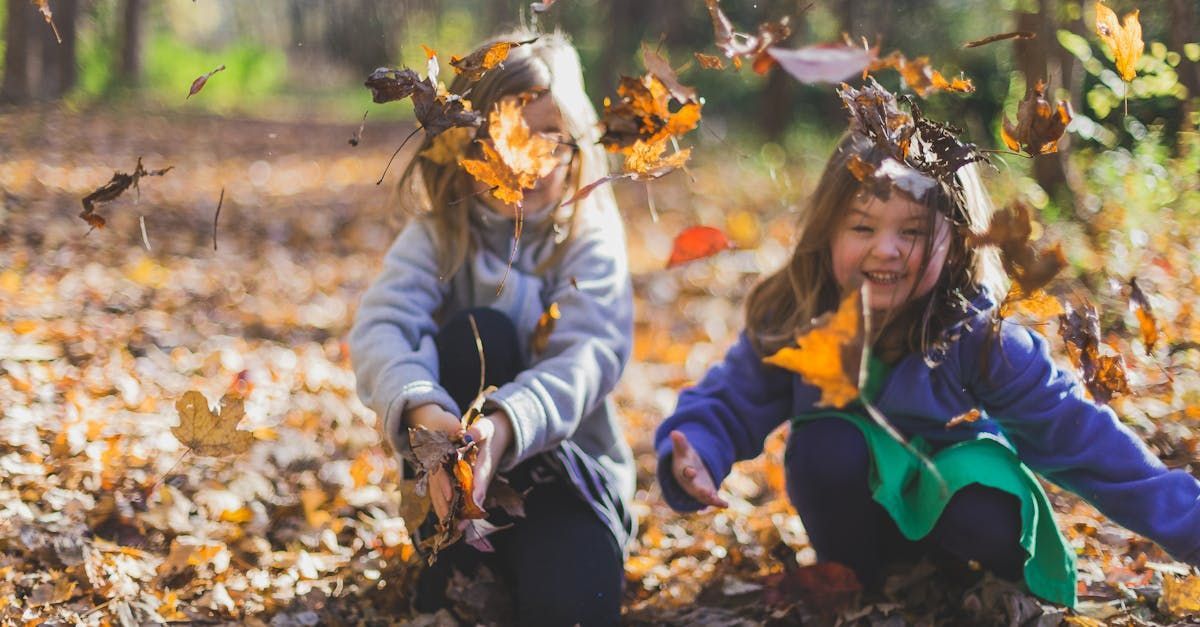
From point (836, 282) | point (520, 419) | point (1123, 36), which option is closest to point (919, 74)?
point (1123, 36)

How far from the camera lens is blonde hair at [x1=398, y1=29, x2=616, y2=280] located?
222cm

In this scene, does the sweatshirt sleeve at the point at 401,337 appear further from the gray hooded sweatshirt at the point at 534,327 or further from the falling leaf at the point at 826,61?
the falling leaf at the point at 826,61

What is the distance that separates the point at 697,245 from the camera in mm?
2301

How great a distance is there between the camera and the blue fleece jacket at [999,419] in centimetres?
187

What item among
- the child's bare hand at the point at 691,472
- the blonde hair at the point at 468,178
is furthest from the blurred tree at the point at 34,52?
the child's bare hand at the point at 691,472

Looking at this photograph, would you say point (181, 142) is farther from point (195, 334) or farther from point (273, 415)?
point (273, 415)

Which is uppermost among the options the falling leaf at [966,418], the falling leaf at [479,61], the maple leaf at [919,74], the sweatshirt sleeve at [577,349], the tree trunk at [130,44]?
the tree trunk at [130,44]

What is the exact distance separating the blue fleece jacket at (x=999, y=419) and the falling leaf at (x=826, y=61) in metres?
0.67

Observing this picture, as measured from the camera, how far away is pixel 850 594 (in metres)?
2.22

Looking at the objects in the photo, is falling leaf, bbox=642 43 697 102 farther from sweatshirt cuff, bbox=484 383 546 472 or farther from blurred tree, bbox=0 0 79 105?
blurred tree, bbox=0 0 79 105

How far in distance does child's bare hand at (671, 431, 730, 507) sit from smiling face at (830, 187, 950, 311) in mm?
436

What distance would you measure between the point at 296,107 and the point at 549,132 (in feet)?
56.9

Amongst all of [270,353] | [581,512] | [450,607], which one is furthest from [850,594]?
[270,353]

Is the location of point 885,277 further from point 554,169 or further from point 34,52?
point 34,52
